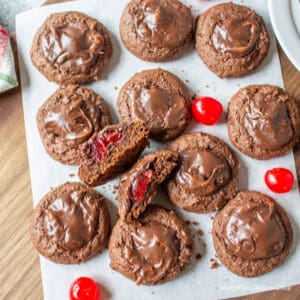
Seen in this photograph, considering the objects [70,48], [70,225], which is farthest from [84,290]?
[70,48]

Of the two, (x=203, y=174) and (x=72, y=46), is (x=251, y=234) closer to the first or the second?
(x=203, y=174)

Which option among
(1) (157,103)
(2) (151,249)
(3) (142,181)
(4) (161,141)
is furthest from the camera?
(4) (161,141)

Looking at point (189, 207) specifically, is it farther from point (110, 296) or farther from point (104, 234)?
point (110, 296)

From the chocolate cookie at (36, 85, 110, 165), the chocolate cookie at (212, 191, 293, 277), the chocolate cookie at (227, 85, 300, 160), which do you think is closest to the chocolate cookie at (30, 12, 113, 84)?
the chocolate cookie at (36, 85, 110, 165)

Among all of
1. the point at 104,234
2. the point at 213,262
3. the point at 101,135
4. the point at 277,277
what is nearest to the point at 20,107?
the point at 101,135

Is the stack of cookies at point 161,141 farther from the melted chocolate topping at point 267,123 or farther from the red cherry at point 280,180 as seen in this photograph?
the red cherry at point 280,180

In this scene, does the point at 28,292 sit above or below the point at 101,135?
below
